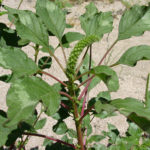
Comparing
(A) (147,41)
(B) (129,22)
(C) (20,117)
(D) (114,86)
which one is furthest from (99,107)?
(A) (147,41)

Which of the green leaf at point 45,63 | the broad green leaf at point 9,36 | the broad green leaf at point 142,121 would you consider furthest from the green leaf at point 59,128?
the broad green leaf at point 142,121

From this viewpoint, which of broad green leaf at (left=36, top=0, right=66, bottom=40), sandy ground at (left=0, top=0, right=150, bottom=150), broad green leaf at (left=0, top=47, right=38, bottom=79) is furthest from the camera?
sandy ground at (left=0, top=0, right=150, bottom=150)

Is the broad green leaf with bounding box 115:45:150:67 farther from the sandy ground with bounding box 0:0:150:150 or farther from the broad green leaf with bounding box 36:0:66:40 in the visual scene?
the sandy ground with bounding box 0:0:150:150

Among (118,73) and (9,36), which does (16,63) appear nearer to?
(9,36)

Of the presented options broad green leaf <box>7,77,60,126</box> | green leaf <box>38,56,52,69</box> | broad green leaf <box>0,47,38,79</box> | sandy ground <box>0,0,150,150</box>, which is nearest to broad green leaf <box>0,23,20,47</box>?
green leaf <box>38,56,52,69</box>

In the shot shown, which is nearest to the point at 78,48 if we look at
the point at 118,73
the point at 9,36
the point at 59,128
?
the point at 9,36

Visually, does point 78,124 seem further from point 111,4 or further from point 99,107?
point 111,4
